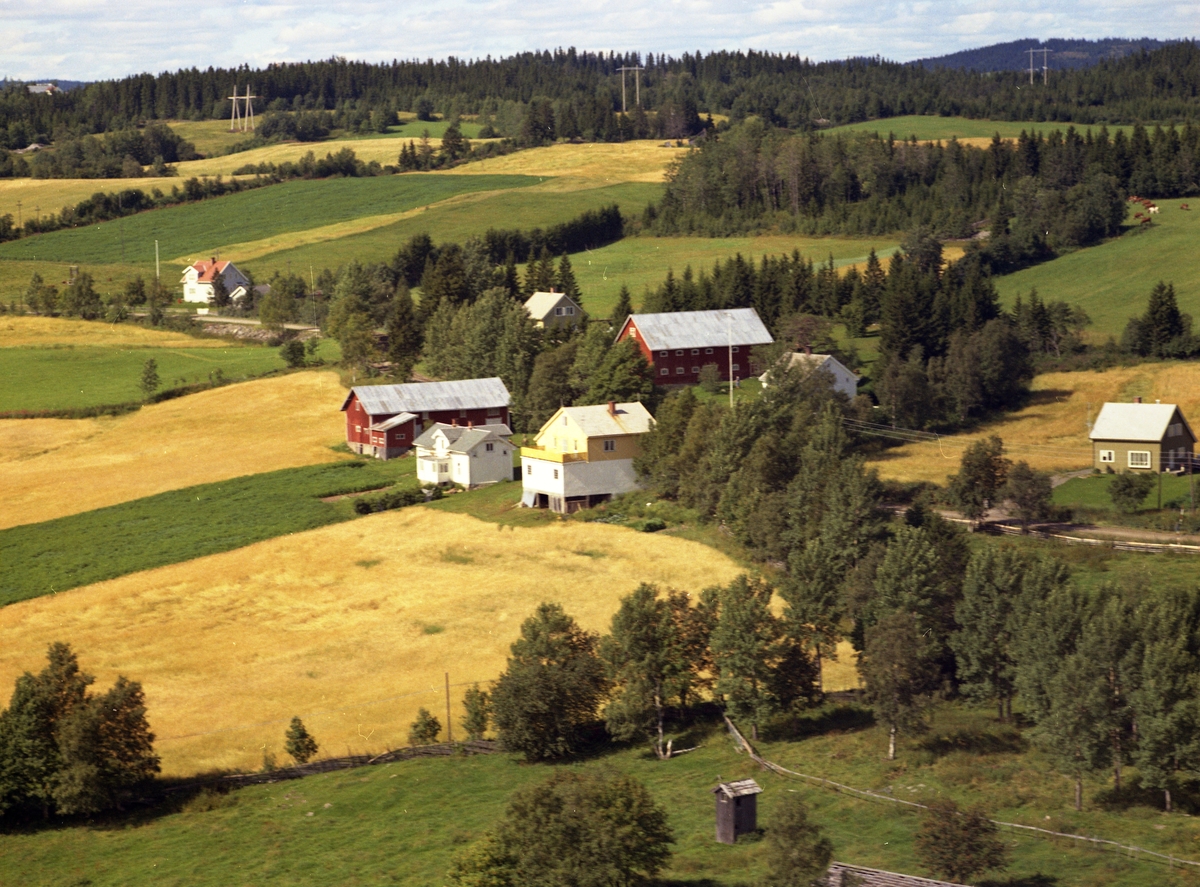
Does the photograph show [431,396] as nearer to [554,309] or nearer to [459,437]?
[459,437]

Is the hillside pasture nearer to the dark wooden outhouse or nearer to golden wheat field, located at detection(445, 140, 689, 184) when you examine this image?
golden wheat field, located at detection(445, 140, 689, 184)

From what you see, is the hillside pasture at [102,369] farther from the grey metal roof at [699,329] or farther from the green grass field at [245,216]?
the green grass field at [245,216]

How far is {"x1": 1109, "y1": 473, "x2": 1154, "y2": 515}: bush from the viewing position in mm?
→ 62719

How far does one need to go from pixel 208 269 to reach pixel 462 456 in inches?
2871

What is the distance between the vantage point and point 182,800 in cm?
4181

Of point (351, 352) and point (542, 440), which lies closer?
point (542, 440)

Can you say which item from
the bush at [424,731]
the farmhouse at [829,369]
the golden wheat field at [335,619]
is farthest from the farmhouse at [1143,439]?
the bush at [424,731]

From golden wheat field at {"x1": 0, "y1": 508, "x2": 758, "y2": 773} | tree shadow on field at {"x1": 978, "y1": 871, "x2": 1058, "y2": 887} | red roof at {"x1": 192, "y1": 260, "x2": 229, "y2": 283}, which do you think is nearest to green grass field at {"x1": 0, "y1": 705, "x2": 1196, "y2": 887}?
tree shadow on field at {"x1": 978, "y1": 871, "x2": 1058, "y2": 887}

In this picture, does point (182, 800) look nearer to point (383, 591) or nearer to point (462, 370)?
point (383, 591)

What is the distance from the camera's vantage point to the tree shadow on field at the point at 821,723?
4297cm

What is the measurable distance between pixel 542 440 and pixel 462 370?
823 inches

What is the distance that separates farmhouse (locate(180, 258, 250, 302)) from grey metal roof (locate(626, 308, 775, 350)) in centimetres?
5868

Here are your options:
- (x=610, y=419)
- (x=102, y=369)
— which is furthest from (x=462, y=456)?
(x=102, y=369)

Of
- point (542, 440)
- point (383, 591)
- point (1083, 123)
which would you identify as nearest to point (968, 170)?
point (1083, 123)
